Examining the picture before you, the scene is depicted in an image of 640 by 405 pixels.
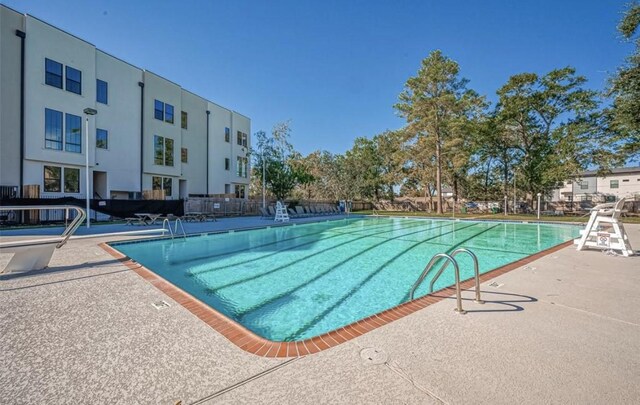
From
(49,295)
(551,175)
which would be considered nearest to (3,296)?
(49,295)

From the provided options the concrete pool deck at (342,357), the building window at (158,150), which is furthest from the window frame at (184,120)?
the concrete pool deck at (342,357)

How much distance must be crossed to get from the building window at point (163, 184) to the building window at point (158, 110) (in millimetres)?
4136

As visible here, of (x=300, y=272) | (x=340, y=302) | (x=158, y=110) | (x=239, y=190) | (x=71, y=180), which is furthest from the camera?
(x=239, y=190)

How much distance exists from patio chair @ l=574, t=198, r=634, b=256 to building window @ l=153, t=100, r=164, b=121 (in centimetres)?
2237

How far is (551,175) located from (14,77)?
33550mm

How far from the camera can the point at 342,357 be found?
2.07 m

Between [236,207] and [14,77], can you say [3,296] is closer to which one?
[14,77]

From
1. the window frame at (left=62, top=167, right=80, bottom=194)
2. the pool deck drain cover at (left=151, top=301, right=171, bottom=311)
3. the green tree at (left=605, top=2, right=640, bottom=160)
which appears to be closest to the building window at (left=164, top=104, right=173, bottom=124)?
the window frame at (left=62, top=167, right=80, bottom=194)

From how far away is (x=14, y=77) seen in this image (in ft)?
41.0

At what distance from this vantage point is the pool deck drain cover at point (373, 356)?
201 cm

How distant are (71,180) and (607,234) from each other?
2160 cm

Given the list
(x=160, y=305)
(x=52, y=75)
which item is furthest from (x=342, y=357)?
(x=52, y=75)

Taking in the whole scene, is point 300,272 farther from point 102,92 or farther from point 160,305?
point 102,92

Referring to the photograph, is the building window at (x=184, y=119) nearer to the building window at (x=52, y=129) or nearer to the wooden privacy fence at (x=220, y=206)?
the wooden privacy fence at (x=220, y=206)
